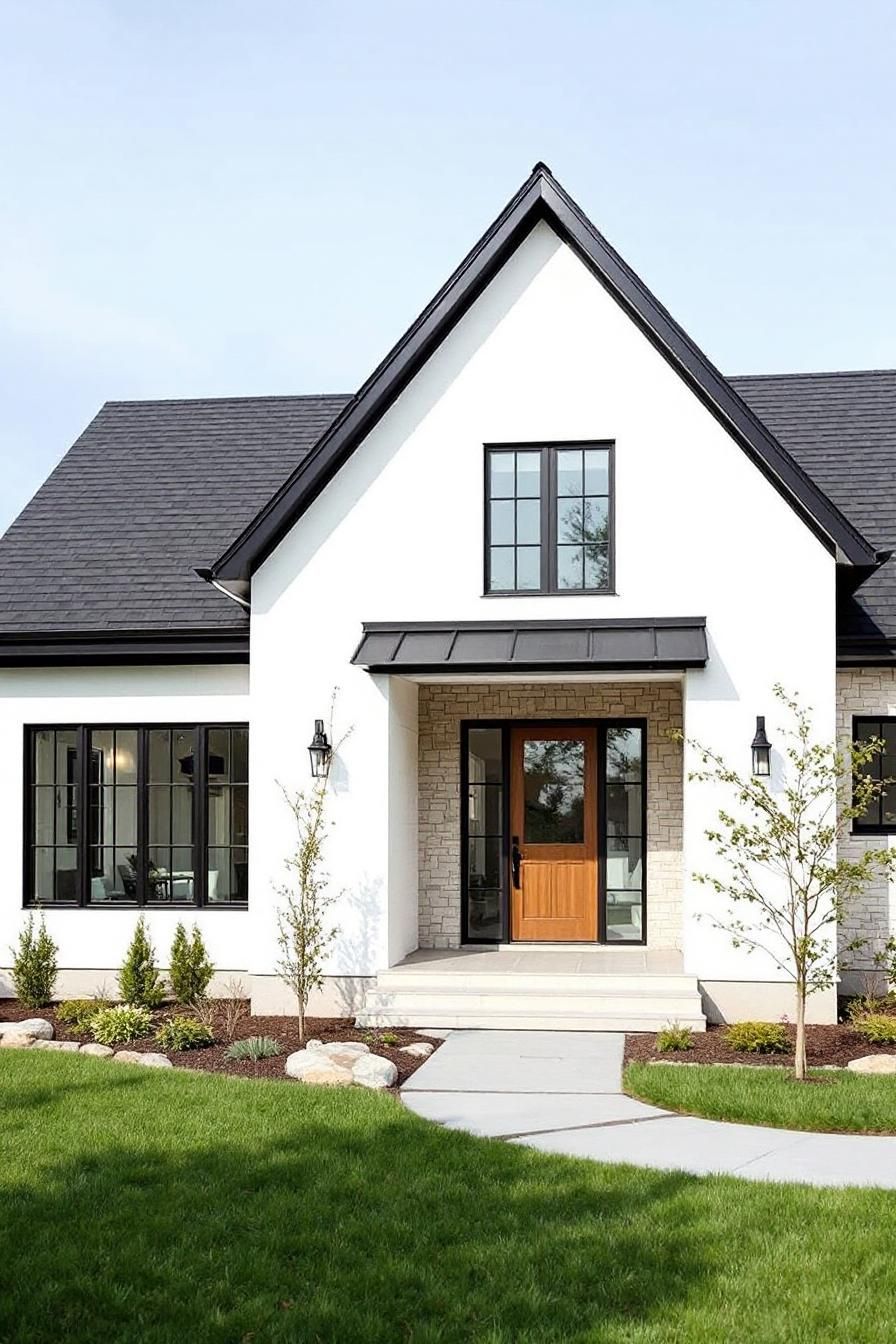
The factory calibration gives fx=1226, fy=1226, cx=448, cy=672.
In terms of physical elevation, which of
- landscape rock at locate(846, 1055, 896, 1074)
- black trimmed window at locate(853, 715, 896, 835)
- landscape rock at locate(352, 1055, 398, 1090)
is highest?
black trimmed window at locate(853, 715, 896, 835)

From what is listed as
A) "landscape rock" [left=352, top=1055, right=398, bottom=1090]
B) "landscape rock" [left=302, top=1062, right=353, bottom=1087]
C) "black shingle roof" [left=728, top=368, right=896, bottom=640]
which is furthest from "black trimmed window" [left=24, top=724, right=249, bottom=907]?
"black shingle roof" [left=728, top=368, right=896, bottom=640]

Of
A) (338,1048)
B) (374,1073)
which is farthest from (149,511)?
(374,1073)

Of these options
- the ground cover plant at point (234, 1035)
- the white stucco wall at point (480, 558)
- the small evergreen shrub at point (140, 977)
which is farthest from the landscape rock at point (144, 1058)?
the small evergreen shrub at point (140, 977)

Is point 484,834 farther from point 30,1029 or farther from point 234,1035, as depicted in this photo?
point 30,1029

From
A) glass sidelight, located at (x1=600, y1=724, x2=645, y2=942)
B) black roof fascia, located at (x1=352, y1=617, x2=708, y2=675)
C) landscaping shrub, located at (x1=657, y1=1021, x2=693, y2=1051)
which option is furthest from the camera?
glass sidelight, located at (x1=600, y1=724, x2=645, y2=942)

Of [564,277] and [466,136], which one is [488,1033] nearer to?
[564,277]

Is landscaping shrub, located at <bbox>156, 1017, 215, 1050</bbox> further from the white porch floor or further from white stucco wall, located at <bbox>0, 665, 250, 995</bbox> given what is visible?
white stucco wall, located at <bbox>0, 665, 250, 995</bbox>

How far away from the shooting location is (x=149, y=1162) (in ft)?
23.0

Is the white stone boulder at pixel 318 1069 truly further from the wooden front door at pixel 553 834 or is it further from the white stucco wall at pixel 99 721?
the wooden front door at pixel 553 834

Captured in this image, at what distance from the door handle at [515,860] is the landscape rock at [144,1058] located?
5093 millimetres

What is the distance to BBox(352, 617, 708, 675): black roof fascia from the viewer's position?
12.1 metres

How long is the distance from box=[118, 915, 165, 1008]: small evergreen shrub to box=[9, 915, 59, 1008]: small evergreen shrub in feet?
2.57

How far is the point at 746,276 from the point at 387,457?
13375 millimetres

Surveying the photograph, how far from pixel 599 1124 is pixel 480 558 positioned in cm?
636
